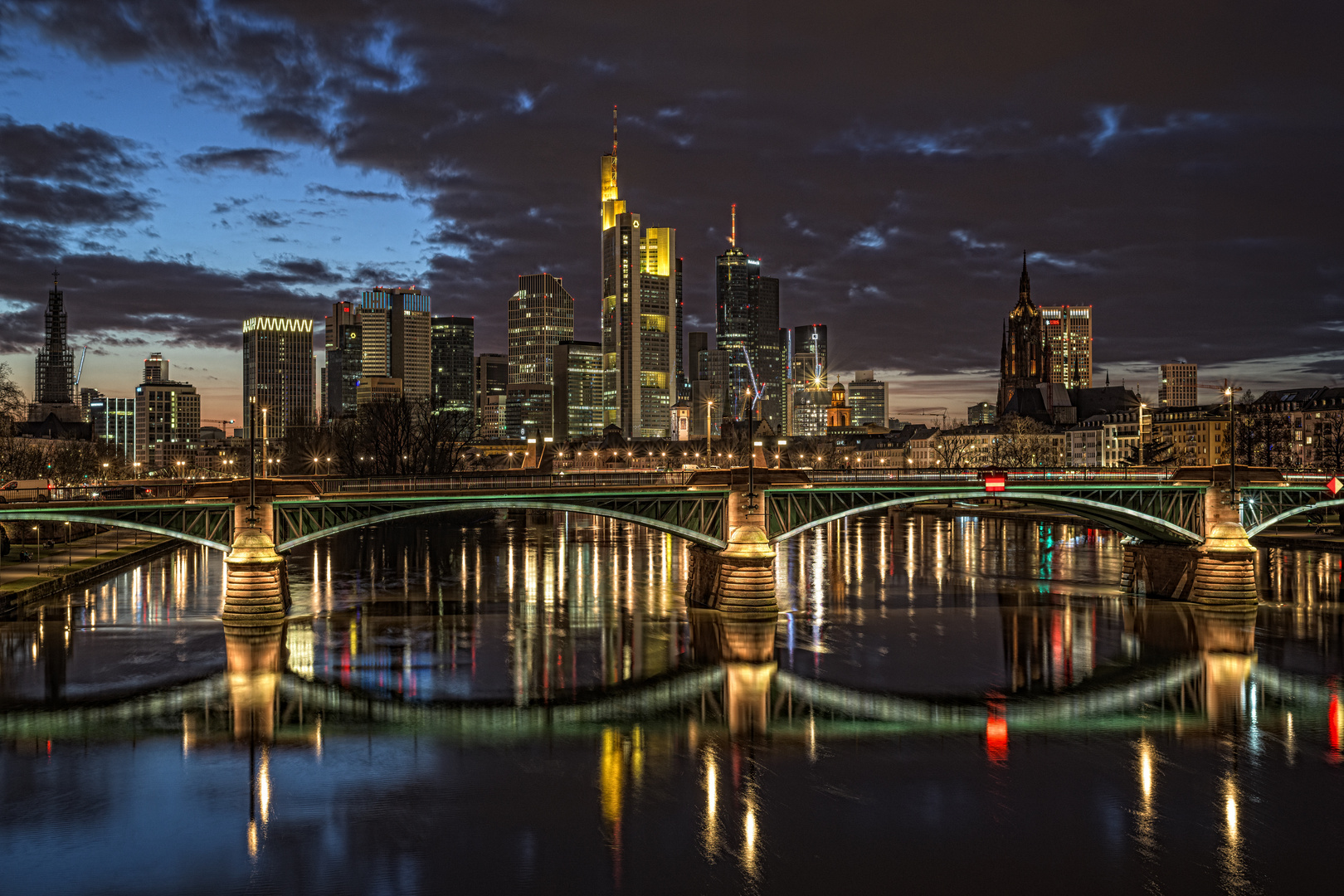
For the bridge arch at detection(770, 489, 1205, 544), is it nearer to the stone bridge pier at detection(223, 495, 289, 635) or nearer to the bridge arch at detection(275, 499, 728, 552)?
the bridge arch at detection(275, 499, 728, 552)

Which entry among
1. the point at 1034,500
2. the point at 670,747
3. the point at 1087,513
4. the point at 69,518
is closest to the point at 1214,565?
the point at 1087,513

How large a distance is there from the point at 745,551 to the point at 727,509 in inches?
107

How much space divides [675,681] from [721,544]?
17079 millimetres

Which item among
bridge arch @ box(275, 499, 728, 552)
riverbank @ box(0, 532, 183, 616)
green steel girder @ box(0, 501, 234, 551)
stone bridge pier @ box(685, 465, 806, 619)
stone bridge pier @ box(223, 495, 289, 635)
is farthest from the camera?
riverbank @ box(0, 532, 183, 616)

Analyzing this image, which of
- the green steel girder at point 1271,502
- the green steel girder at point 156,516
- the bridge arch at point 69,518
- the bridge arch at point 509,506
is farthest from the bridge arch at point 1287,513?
the bridge arch at point 69,518

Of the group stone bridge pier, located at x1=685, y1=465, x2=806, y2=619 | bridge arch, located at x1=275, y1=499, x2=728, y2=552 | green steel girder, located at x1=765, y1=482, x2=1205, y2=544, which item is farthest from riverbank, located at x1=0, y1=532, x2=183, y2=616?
green steel girder, located at x1=765, y1=482, x2=1205, y2=544

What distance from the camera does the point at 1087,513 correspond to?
7612 cm

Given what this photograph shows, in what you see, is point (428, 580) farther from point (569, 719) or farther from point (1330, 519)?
point (1330, 519)

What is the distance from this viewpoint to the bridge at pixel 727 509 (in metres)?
59.2

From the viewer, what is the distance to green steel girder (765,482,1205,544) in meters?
65.8

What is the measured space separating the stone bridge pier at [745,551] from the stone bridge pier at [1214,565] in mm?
27533

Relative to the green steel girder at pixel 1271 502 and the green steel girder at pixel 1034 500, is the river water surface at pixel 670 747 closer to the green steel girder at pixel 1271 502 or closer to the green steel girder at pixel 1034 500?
the green steel girder at pixel 1271 502

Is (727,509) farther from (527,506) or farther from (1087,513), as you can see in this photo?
(1087,513)

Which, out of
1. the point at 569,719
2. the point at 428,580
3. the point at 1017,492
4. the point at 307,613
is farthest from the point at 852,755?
the point at 428,580
